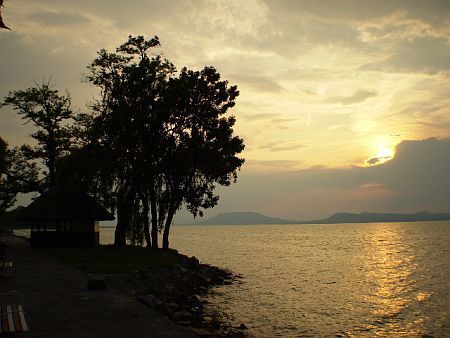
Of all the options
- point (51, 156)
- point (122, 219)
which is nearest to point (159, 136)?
point (122, 219)

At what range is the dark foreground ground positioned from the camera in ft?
34.3

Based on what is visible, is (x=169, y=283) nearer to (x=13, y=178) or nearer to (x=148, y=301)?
(x=148, y=301)

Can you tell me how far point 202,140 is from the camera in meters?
37.2

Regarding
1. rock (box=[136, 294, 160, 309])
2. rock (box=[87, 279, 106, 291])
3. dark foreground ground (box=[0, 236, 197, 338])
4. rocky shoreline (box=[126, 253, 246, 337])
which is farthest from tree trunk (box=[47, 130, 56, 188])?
rock (box=[136, 294, 160, 309])

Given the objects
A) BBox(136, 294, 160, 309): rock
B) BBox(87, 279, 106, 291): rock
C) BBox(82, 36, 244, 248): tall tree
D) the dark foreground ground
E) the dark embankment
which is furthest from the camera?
BBox(82, 36, 244, 248): tall tree

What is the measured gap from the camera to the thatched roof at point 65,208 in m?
36.8

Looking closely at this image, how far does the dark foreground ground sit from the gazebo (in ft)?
61.7

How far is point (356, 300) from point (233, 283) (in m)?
9.86

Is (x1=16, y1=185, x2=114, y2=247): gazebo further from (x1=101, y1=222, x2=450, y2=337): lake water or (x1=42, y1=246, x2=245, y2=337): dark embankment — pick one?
(x1=101, y1=222, x2=450, y2=337): lake water

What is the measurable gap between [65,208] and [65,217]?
1.03 meters

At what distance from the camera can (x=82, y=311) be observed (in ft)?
40.4

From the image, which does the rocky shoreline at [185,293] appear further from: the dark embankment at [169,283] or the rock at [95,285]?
the rock at [95,285]

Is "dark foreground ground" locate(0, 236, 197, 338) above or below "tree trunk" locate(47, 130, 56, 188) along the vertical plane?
below

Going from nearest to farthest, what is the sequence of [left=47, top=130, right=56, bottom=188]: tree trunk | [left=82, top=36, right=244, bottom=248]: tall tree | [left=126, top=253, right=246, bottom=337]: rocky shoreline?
[left=126, top=253, right=246, bottom=337]: rocky shoreline
[left=82, top=36, right=244, bottom=248]: tall tree
[left=47, top=130, right=56, bottom=188]: tree trunk
